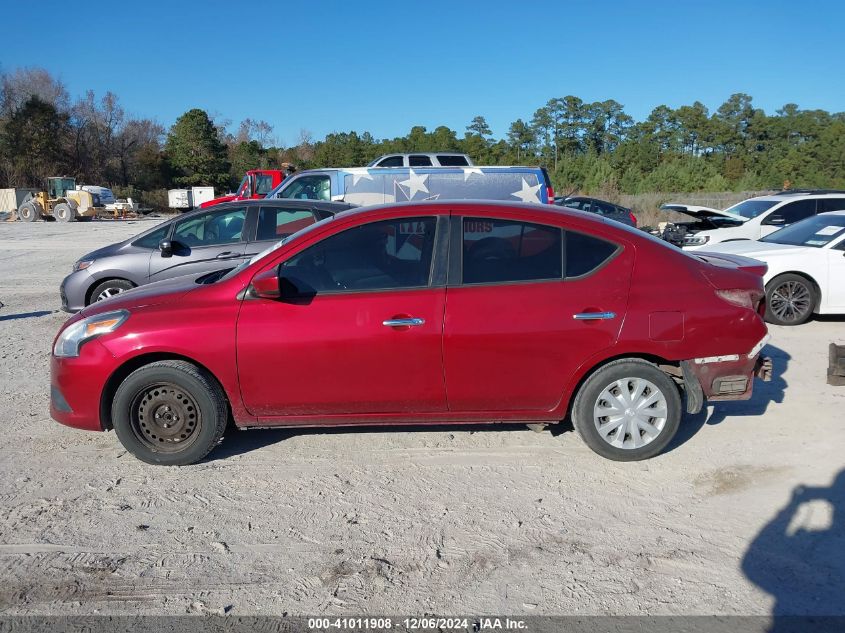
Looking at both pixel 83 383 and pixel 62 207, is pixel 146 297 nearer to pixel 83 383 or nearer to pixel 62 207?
pixel 83 383

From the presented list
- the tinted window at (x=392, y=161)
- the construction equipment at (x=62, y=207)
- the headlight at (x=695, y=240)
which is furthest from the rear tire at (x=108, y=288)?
the construction equipment at (x=62, y=207)

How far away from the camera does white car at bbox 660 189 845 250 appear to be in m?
13.4

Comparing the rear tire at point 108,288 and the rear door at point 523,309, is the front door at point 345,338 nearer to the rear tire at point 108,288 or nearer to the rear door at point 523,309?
the rear door at point 523,309

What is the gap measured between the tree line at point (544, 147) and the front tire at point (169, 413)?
44.3 meters

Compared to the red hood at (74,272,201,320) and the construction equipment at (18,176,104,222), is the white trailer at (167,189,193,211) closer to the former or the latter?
the construction equipment at (18,176,104,222)

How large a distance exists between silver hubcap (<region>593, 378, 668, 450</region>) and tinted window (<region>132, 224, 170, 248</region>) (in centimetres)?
661

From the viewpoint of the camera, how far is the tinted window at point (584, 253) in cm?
461

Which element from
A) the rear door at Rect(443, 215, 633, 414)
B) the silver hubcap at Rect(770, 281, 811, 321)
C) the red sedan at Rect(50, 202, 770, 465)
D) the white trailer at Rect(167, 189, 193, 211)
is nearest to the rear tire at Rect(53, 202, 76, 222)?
the white trailer at Rect(167, 189, 193, 211)

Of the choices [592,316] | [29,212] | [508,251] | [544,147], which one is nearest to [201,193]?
[29,212]

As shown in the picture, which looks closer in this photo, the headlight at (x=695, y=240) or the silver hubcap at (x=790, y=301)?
the silver hubcap at (x=790, y=301)

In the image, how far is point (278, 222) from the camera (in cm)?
898

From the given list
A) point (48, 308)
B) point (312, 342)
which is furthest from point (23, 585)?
point (48, 308)

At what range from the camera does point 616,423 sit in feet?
15.1

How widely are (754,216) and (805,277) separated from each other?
5690 mm
